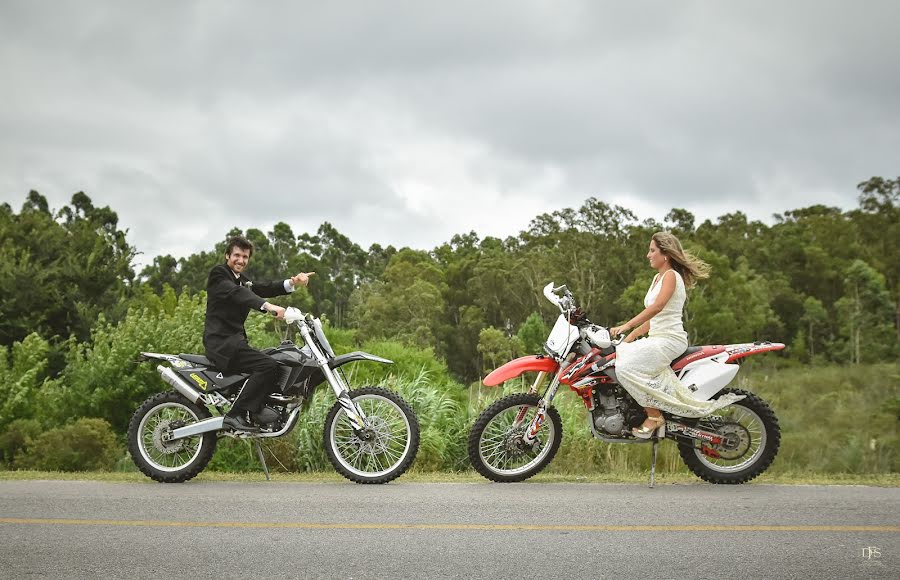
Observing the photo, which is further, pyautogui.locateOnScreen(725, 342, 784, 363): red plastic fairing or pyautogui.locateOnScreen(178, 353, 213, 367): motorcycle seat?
pyautogui.locateOnScreen(178, 353, 213, 367): motorcycle seat

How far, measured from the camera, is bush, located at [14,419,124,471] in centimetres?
1150

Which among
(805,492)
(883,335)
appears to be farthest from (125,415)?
(883,335)

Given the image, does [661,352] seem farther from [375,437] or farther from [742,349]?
[375,437]

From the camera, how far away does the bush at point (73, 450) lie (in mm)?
11500

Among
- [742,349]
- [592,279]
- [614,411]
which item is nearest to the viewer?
[742,349]

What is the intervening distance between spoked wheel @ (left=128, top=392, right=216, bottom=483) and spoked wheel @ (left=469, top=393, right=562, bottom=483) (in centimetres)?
268

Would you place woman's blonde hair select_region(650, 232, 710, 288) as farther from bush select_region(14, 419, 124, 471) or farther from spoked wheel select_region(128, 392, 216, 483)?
bush select_region(14, 419, 124, 471)

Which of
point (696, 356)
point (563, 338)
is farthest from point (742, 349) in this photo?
point (563, 338)

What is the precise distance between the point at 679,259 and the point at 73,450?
28.0 feet

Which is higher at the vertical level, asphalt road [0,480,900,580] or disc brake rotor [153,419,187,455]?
disc brake rotor [153,419,187,455]

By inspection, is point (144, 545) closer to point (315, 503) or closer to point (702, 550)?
point (315, 503)

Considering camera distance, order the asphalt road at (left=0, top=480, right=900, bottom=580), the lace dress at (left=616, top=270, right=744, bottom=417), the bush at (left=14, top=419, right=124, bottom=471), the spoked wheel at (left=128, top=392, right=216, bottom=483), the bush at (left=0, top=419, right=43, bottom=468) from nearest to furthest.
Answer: the asphalt road at (left=0, top=480, right=900, bottom=580) < the lace dress at (left=616, top=270, right=744, bottom=417) < the spoked wheel at (left=128, top=392, right=216, bottom=483) < the bush at (left=14, top=419, right=124, bottom=471) < the bush at (left=0, top=419, right=43, bottom=468)

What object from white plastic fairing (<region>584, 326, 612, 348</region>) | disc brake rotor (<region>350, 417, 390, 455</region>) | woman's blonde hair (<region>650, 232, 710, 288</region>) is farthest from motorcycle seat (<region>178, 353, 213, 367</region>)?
woman's blonde hair (<region>650, 232, 710, 288</region>)

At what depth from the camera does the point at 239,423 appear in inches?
323
